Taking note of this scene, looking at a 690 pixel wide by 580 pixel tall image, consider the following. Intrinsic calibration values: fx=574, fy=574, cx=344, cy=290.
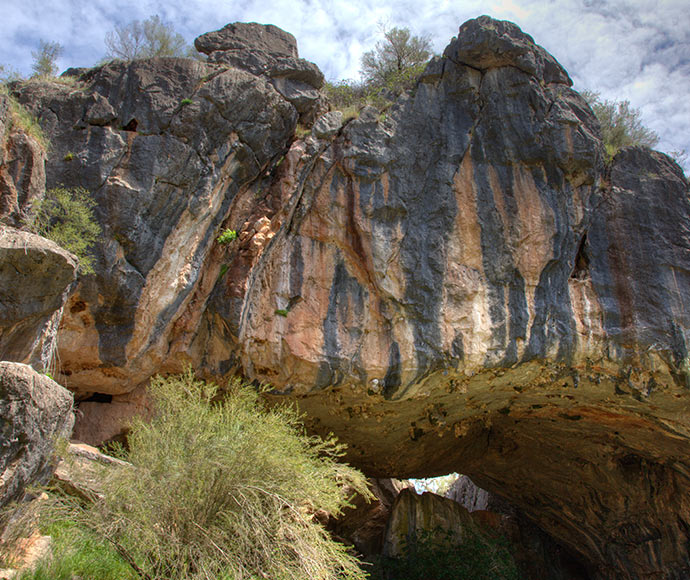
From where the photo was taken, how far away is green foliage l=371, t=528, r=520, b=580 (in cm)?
1231

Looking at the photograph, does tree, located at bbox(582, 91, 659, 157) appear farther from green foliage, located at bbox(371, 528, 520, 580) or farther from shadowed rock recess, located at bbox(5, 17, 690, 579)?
green foliage, located at bbox(371, 528, 520, 580)

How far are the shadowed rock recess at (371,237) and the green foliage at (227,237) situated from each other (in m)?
0.13

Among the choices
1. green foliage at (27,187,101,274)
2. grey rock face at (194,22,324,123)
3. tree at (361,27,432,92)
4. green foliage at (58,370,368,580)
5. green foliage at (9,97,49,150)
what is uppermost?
tree at (361,27,432,92)

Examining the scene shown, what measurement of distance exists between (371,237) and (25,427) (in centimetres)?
586

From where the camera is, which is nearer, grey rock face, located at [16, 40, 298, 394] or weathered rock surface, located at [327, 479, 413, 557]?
grey rock face, located at [16, 40, 298, 394]

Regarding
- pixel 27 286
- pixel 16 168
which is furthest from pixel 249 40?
pixel 27 286

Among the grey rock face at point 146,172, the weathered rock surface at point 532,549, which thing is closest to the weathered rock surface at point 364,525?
the weathered rock surface at point 532,549

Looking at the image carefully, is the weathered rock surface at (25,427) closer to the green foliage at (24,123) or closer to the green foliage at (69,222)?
the green foliage at (69,222)

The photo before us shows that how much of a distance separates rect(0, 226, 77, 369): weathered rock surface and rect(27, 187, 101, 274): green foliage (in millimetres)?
1043

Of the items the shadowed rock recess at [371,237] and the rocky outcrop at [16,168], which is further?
the shadowed rock recess at [371,237]

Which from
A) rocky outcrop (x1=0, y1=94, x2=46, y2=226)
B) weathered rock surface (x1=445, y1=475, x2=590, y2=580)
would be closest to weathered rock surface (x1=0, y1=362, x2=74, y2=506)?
rocky outcrop (x1=0, y1=94, x2=46, y2=226)

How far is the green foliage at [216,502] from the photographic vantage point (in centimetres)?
688

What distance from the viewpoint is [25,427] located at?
5.79 m

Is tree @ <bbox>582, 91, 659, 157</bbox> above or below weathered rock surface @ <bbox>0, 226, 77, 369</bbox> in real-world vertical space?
above
